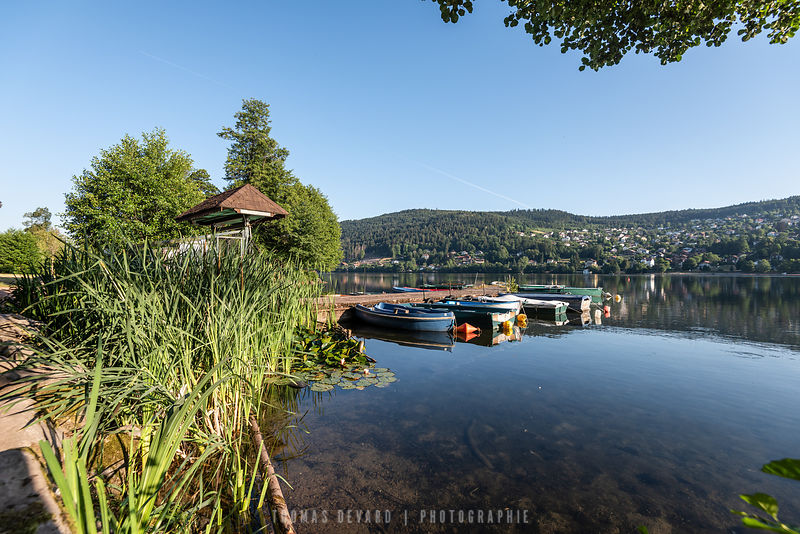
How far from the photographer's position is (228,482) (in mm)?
4082

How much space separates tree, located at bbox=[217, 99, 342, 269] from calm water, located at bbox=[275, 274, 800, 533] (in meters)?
18.9

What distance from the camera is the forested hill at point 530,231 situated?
102875 millimetres

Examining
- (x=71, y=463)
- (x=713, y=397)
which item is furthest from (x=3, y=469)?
(x=713, y=397)

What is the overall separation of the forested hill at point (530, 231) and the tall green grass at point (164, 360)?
3686 inches

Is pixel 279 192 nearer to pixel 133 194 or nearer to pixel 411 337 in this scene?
pixel 133 194

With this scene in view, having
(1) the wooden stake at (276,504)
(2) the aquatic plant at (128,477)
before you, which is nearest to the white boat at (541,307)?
(1) the wooden stake at (276,504)

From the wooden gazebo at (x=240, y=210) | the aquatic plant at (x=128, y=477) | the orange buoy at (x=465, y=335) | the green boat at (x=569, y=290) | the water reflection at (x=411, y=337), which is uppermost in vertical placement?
the wooden gazebo at (x=240, y=210)

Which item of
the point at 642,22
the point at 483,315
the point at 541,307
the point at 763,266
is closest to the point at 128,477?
the point at 642,22

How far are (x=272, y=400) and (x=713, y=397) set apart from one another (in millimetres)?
10309

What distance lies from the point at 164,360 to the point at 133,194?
22.7 metres

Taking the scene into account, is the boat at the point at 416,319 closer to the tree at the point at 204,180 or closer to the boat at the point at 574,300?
the boat at the point at 574,300

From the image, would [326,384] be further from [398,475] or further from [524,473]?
[524,473]

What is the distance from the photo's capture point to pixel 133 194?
2133 centimetres

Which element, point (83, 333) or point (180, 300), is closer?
point (83, 333)
